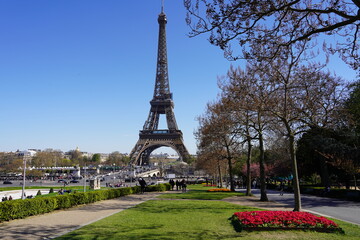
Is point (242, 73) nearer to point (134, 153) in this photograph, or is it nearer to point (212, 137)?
point (212, 137)

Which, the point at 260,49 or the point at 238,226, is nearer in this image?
the point at 260,49

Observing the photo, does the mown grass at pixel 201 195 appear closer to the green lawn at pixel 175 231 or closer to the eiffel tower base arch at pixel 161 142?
the green lawn at pixel 175 231

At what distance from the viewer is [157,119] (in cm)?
10312

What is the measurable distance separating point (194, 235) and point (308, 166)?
132ft

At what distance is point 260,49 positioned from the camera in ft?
31.8

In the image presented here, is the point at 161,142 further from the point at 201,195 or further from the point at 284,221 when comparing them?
the point at 284,221

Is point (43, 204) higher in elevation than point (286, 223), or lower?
higher

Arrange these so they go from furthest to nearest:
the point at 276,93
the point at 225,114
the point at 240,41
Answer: the point at 225,114 → the point at 276,93 → the point at 240,41

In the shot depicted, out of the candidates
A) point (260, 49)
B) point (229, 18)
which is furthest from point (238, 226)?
point (229, 18)

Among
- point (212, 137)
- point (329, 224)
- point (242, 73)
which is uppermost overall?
point (242, 73)

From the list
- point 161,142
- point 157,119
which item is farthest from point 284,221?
point 157,119

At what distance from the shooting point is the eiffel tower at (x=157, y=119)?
93688 millimetres

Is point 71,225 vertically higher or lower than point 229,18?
lower

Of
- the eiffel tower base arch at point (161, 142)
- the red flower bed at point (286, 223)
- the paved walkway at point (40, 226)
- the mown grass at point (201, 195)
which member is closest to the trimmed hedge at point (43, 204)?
the paved walkway at point (40, 226)
